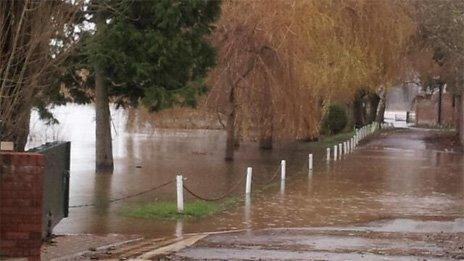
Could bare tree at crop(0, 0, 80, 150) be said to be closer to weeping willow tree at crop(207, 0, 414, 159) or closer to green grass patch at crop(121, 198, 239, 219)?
green grass patch at crop(121, 198, 239, 219)

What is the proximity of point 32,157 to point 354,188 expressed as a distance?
14.2 m

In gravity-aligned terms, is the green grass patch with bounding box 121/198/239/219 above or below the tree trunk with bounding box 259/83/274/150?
below

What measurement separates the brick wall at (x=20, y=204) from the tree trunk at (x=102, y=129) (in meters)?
16.0

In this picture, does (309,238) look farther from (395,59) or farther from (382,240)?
(395,59)

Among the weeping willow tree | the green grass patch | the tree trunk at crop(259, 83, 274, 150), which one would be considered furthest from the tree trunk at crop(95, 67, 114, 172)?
the green grass patch

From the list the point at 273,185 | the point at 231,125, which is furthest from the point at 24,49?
the point at 231,125

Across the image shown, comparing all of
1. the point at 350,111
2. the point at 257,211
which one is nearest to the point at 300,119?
the point at 257,211

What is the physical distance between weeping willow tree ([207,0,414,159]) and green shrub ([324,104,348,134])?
2270 centimetres

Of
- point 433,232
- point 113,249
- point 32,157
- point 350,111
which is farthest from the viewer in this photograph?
point 350,111

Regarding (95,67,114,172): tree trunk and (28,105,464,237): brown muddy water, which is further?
(95,67,114,172): tree trunk

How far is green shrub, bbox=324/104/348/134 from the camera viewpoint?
5581cm

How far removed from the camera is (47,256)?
919cm

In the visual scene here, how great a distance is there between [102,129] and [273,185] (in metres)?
6.45

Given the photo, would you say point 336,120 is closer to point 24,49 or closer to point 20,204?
point 24,49
